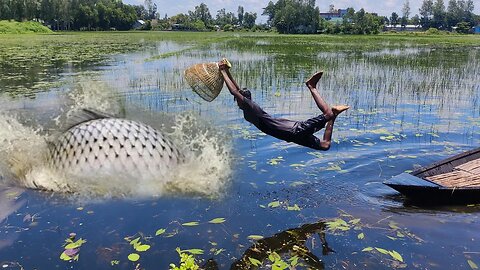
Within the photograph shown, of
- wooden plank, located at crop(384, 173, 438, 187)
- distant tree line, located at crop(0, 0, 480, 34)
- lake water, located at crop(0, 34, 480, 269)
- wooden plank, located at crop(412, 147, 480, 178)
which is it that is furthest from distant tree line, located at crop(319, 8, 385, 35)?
wooden plank, located at crop(384, 173, 438, 187)

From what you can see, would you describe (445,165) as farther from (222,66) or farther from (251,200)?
(222,66)

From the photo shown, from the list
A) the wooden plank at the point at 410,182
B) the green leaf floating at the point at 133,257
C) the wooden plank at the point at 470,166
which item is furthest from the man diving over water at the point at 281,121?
the wooden plank at the point at 470,166

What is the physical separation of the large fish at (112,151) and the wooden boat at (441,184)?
276 cm

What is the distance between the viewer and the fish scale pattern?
5438mm

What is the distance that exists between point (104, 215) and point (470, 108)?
946 cm

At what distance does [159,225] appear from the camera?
481cm

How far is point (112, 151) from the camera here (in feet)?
17.9

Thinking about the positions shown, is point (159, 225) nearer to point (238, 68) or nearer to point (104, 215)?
point (104, 215)

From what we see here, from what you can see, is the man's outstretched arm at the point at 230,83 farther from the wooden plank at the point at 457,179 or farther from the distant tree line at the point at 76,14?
the distant tree line at the point at 76,14

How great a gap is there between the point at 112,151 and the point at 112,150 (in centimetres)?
1

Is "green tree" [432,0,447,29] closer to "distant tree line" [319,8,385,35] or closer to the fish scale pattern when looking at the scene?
"distant tree line" [319,8,385,35]

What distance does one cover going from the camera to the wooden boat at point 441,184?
539cm

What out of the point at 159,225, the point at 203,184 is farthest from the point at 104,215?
the point at 203,184

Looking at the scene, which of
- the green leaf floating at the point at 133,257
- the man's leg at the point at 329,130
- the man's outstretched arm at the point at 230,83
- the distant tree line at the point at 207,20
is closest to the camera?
the green leaf floating at the point at 133,257
